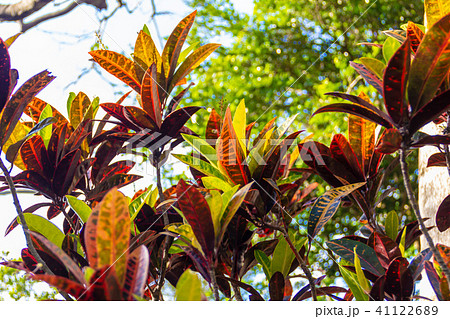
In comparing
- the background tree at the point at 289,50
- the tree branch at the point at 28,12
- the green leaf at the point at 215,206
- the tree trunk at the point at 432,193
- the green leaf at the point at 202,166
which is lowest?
the tree trunk at the point at 432,193

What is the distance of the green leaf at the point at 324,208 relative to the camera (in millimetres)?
742

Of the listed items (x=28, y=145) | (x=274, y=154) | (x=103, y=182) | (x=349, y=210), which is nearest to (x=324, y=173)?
(x=274, y=154)

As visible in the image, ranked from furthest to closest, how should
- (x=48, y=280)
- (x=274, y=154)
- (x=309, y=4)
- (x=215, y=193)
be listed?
(x=309, y=4) < (x=274, y=154) < (x=215, y=193) < (x=48, y=280)

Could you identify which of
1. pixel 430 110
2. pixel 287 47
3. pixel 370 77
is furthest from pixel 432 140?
pixel 287 47

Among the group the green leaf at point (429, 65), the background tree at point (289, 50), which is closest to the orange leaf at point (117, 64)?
the green leaf at point (429, 65)

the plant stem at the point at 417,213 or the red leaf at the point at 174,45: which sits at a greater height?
Result: the red leaf at the point at 174,45

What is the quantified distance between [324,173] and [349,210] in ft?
10.0

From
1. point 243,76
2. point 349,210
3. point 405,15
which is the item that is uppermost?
point 405,15

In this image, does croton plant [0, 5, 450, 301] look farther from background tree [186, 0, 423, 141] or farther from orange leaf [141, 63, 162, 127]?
background tree [186, 0, 423, 141]

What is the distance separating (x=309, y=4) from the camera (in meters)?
4.36

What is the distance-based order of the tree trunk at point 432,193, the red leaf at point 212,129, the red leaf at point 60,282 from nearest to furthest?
the red leaf at point 60,282 → the red leaf at point 212,129 → the tree trunk at point 432,193

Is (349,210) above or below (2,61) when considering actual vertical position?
below
